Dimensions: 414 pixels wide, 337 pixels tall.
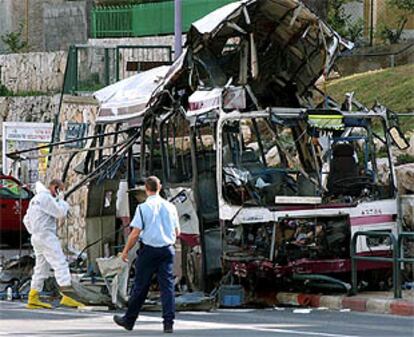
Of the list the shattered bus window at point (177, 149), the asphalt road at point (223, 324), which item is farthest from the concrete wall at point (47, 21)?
the asphalt road at point (223, 324)

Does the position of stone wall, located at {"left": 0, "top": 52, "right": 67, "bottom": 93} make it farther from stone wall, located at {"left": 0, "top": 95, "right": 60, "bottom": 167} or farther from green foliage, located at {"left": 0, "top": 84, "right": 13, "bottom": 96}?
stone wall, located at {"left": 0, "top": 95, "right": 60, "bottom": 167}

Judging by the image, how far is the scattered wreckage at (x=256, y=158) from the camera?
19.3 metres

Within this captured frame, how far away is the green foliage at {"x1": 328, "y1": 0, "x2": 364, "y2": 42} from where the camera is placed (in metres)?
36.8

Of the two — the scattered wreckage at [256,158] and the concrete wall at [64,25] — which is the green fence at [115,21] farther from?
the scattered wreckage at [256,158]

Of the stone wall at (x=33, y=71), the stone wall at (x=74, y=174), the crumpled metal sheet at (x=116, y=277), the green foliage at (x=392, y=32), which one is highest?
the green foliage at (x=392, y=32)

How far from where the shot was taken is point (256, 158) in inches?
822

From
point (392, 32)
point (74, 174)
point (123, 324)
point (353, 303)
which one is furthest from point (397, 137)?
point (392, 32)

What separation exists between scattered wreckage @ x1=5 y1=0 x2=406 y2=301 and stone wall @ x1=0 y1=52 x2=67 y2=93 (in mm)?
17038

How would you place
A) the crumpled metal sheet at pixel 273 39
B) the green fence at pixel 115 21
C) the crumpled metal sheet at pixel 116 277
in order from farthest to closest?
the green fence at pixel 115 21 < the crumpled metal sheet at pixel 273 39 < the crumpled metal sheet at pixel 116 277

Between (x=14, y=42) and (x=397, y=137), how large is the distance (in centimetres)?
2764

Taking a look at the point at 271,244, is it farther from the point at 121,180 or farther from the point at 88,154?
the point at 88,154

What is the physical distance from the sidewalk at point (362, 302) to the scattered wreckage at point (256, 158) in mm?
290

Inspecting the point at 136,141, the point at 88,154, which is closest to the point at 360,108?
the point at 136,141

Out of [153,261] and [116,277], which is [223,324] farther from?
[116,277]
